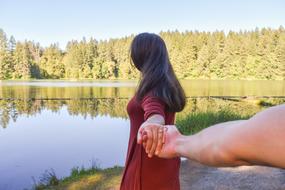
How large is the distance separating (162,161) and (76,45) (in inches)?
3620

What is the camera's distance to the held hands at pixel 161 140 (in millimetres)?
899

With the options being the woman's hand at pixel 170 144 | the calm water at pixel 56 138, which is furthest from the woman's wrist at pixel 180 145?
the calm water at pixel 56 138

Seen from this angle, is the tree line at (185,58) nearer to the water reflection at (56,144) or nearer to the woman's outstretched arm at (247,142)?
the water reflection at (56,144)

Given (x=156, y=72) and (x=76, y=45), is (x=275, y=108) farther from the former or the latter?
(x=76, y=45)

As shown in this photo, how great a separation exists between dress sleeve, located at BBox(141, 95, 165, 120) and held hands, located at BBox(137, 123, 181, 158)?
579 millimetres

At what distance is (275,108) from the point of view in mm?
538

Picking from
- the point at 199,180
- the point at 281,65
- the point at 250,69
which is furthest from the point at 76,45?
the point at 199,180

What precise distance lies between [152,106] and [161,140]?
2.52 feet

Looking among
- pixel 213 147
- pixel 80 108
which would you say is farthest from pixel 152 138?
pixel 80 108

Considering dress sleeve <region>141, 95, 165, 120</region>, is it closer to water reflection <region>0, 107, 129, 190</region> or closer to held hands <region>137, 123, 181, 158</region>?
held hands <region>137, 123, 181, 158</region>

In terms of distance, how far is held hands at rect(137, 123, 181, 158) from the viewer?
35.4 inches

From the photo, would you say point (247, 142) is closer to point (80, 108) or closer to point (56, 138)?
point (56, 138)

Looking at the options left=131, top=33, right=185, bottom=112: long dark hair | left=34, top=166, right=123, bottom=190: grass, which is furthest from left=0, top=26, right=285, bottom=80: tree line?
left=131, top=33, right=185, bottom=112: long dark hair

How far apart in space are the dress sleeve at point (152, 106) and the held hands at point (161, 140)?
1.90 ft
